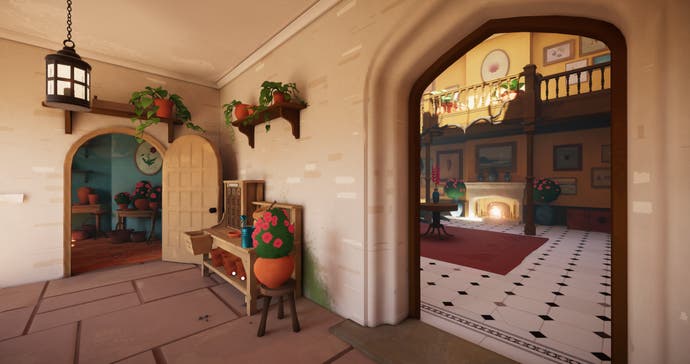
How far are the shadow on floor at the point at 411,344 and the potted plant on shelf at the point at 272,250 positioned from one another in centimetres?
63

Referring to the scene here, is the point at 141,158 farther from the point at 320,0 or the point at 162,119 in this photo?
the point at 320,0

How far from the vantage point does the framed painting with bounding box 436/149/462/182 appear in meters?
10.5

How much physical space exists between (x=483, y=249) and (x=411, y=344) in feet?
12.8

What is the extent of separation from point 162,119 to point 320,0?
296 cm

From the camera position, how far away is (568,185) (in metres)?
8.16

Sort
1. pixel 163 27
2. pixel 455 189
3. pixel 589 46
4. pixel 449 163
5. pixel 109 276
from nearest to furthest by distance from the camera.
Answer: pixel 163 27, pixel 109 276, pixel 589 46, pixel 455 189, pixel 449 163

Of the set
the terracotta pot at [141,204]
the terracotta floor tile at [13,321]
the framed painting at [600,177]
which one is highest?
the framed painting at [600,177]

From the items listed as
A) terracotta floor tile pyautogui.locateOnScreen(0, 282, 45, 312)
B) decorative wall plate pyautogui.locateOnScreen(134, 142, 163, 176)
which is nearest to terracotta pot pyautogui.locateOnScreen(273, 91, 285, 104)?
terracotta floor tile pyautogui.locateOnScreen(0, 282, 45, 312)

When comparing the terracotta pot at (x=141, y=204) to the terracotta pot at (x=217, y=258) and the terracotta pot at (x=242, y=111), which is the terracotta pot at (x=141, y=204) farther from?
the terracotta pot at (x=242, y=111)

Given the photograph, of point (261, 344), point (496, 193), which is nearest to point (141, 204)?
point (261, 344)

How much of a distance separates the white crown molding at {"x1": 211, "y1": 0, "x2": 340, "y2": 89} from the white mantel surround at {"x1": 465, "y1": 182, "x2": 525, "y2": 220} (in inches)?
330

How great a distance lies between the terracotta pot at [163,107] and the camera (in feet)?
12.9

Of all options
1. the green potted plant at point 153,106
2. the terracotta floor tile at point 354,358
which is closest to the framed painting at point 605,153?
the terracotta floor tile at point 354,358

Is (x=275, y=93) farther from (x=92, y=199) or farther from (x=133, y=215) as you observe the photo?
(x=92, y=199)
